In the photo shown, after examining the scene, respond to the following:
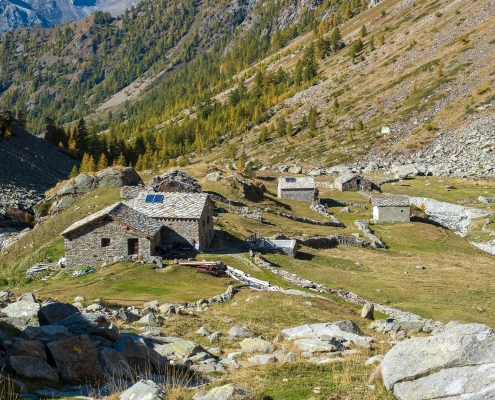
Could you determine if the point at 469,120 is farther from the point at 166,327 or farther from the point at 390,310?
the point at 166,327

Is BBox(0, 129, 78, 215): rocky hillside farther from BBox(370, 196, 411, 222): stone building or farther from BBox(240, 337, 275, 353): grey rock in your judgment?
BBox(240, 337, 275, 353): grey rock

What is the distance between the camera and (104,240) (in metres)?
39.8

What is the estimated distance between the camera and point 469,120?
13162cm

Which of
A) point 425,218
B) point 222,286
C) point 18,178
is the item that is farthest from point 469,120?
point 222,286

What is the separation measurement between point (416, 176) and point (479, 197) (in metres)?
27.7

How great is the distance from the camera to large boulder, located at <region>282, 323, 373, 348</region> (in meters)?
19.3

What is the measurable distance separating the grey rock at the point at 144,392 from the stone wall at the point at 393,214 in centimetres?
6478

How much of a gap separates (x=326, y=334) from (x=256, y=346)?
10.3 ft

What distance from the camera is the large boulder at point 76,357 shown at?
1370 cm

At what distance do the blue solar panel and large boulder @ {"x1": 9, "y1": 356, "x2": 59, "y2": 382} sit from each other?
3446 centimetres

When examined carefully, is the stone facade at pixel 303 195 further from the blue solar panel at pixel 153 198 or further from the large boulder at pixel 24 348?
the large boulder at pixel 24 348

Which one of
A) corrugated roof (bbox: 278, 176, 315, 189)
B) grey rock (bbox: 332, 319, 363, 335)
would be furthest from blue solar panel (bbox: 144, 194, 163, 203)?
corrugated roof (bbox: 278, 176, 315, 189)

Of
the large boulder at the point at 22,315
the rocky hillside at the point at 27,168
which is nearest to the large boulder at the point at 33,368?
the large boulder at the point at 22,315

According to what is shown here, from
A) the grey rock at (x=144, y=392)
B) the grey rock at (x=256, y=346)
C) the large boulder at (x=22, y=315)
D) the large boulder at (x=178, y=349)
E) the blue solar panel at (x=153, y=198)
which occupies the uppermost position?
the blue solar panel at (x=153, y=198)
